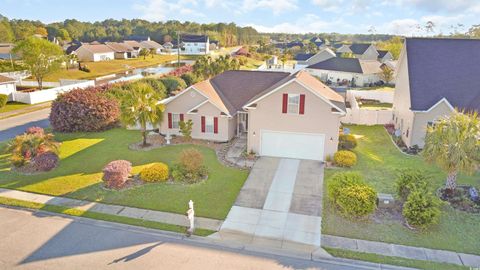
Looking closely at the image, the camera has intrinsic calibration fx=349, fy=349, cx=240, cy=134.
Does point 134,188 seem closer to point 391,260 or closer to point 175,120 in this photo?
point 175,120

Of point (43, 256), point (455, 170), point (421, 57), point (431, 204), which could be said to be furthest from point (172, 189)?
point (421, 57)

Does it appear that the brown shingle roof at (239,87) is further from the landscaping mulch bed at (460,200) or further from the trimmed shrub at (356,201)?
the trimmed shrub at (356,201)

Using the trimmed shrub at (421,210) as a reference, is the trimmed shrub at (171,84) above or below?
above

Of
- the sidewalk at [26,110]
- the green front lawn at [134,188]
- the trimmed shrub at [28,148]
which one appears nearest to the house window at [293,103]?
the green front lawn at [134,188]

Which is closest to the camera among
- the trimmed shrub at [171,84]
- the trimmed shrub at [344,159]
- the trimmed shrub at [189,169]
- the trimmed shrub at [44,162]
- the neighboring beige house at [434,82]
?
the trimmed shrub at [189,169]

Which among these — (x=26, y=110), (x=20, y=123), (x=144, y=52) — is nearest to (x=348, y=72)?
(x=26, y=110)

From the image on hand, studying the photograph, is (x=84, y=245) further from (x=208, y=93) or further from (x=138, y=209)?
(x=208, y=93)
